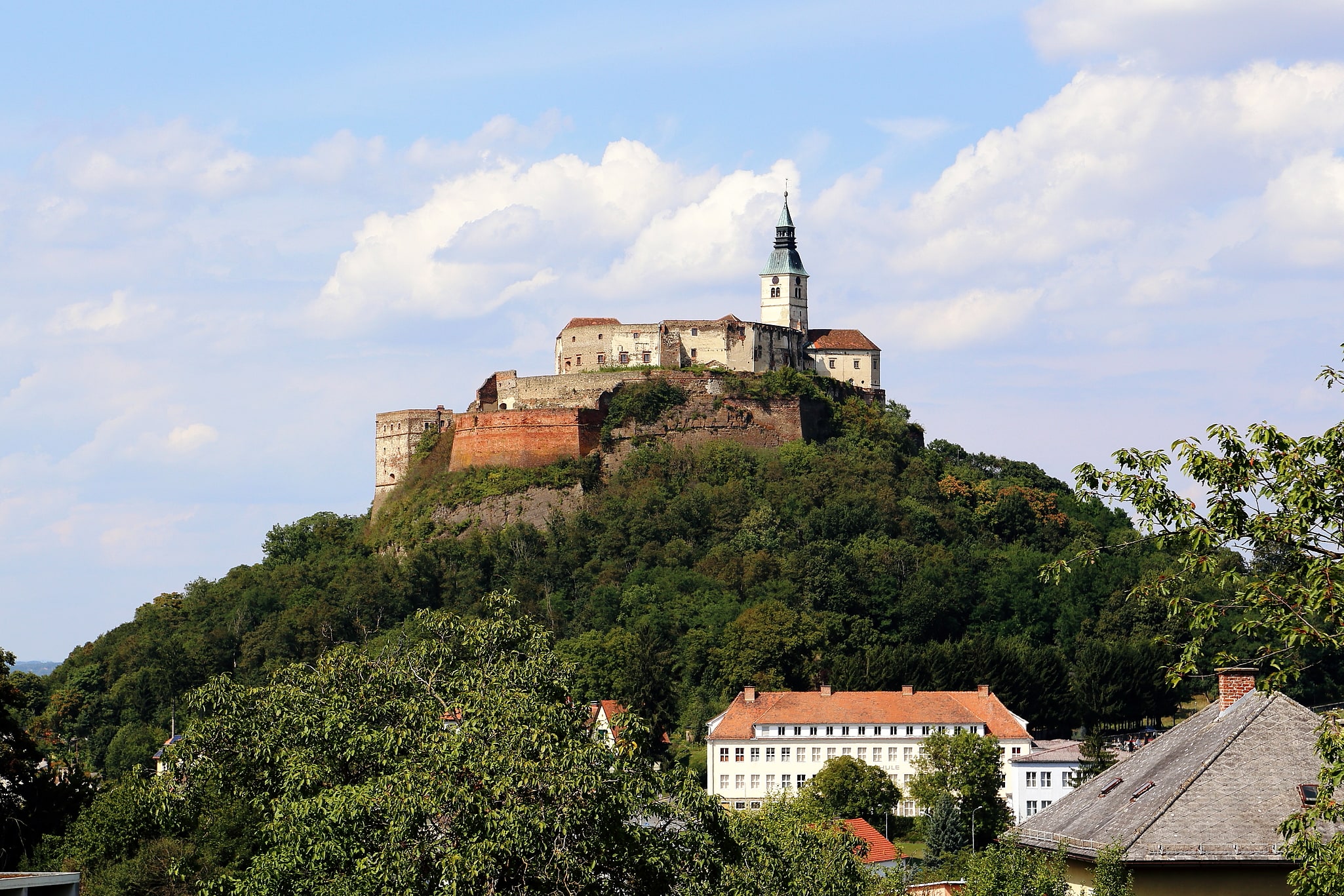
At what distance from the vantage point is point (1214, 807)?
21578mm

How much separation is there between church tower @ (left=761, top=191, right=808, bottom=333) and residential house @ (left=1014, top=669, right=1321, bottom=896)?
97648mm

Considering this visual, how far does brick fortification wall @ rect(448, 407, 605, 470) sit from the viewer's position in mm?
109500

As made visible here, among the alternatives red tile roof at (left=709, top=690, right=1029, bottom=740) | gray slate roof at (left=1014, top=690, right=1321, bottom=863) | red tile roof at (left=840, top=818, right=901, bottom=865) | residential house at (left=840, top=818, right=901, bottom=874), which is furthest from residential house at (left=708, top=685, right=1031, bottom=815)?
gray slate roof at (left=1014, top=690, right=1321, bottom=863)

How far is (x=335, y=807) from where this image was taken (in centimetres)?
2217

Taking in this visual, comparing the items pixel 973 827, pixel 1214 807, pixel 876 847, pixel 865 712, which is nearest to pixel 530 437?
pixel 865 712

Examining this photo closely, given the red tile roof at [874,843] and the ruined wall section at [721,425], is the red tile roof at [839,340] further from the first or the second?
the red tile roof at [874,843]

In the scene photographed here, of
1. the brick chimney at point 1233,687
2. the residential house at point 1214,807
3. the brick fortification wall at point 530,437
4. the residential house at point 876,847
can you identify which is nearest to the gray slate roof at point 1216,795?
the residential house at point 1214,807

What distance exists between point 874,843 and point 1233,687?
3887 cm

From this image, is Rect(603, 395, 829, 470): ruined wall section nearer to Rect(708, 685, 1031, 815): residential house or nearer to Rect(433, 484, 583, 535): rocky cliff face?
Rect(433, 484, 583, 535): rocky cliff face

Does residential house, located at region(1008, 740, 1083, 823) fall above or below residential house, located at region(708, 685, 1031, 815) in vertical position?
below

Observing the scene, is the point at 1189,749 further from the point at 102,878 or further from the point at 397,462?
the point at 397,462

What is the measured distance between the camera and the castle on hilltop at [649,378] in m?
110

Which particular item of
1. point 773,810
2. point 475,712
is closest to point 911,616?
point 773,810

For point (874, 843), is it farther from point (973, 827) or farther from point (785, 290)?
point (785, 290)
